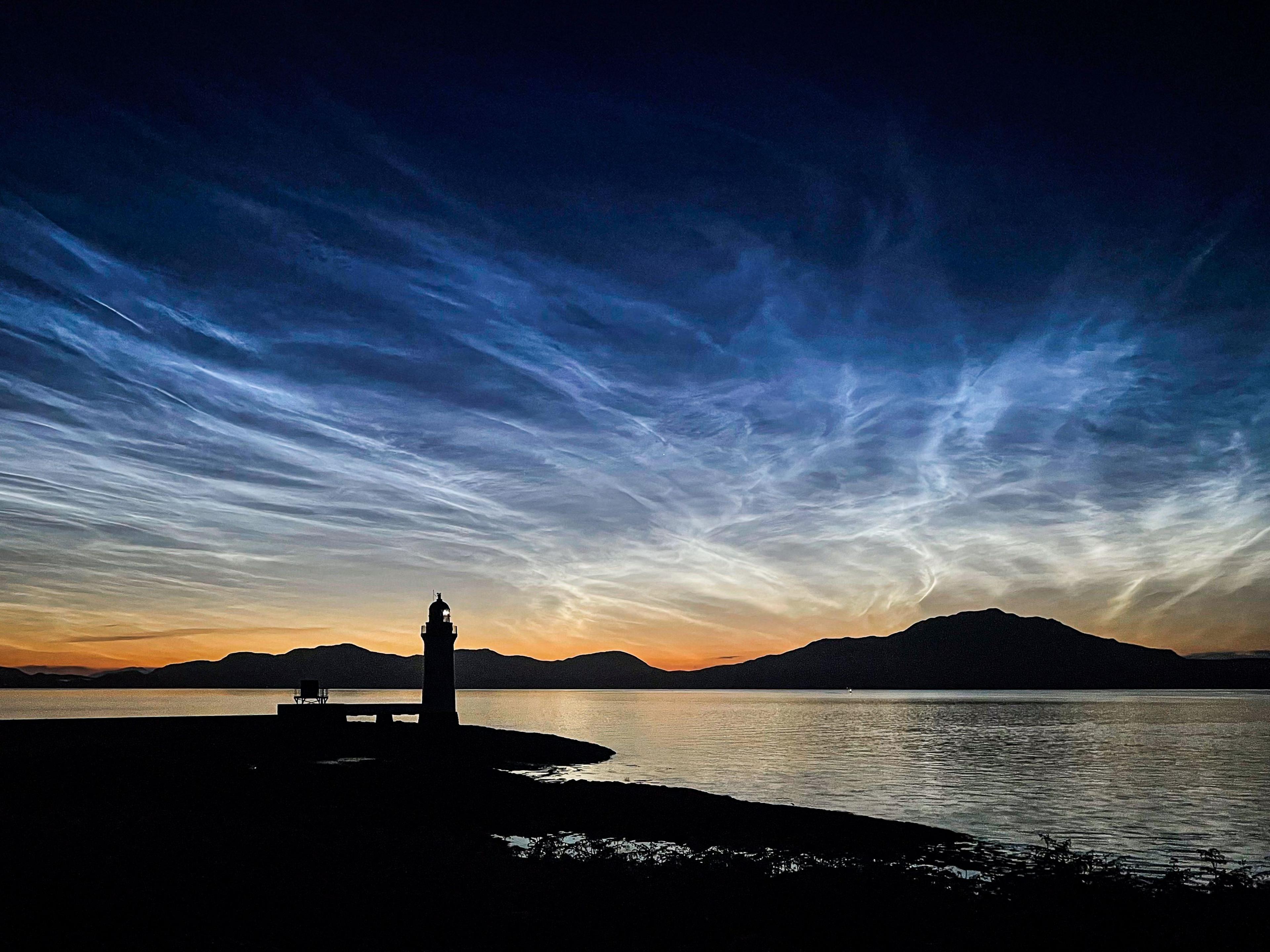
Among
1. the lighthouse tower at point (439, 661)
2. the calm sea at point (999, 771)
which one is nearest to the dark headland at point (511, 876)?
the calm sea at point (999, 771)

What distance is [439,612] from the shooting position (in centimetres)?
6975

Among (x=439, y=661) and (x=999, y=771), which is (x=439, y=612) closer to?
(x=439, y=661)

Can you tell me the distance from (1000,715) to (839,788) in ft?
401

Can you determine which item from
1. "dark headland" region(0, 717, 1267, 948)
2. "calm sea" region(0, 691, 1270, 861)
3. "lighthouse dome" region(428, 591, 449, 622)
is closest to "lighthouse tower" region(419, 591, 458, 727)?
"lighthouse dome" region(428, 591, 449, 622)

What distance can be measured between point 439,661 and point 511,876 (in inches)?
1977

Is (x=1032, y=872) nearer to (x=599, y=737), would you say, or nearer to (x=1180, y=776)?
(x=1180, y=776)

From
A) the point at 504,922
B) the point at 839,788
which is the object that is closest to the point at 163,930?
the point at 504,922

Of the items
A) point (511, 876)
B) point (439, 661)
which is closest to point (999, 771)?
point (439, 661)

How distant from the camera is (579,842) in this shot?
27734 millimetres

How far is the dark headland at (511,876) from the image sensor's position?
16.7 meters

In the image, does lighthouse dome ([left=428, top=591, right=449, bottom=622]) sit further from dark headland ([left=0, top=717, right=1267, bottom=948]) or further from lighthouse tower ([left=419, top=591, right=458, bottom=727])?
dark headland ([left=0, top=717, right=1267, bottom=948])

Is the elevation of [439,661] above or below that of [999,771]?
above

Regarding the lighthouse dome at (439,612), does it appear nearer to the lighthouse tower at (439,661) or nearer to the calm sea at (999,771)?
the lighthouse tower at (439,661)

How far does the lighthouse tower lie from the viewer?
6875 centimetres
